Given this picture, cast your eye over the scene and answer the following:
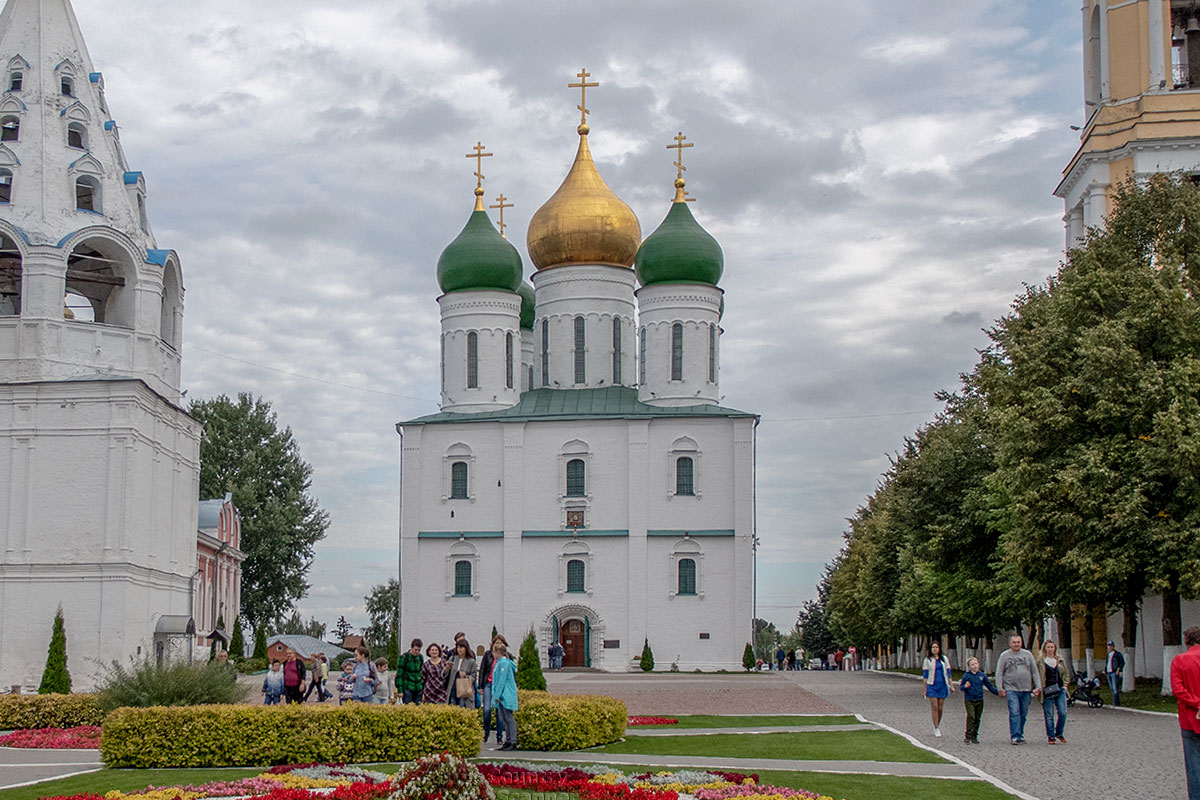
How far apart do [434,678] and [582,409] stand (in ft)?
112

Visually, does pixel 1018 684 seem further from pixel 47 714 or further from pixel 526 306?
pixel 526 306

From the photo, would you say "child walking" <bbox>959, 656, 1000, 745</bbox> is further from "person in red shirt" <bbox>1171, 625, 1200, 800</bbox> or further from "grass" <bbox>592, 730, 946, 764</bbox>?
"person in red shirt" <bbox>1171, 625, 1200, 800</bbox>

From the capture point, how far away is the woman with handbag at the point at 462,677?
1891 cm

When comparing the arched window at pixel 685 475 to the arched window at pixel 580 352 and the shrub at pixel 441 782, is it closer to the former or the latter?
the arched window at pixel 580 352

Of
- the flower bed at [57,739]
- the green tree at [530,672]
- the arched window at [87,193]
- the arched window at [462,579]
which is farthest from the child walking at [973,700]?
the arched window at [462,579]

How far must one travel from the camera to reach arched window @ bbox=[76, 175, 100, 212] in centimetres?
3303

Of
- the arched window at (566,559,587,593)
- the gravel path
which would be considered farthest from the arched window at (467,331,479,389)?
the gravel path

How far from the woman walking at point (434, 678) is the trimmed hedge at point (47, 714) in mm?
6311

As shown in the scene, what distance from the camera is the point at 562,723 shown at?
695 inches

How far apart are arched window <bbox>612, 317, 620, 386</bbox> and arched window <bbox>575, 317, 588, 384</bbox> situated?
3.72 feet

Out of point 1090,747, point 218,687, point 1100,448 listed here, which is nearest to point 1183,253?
point 1100,448

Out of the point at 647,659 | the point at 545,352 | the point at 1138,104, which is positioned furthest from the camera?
the point at 545,352

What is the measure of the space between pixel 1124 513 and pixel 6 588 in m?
23.0

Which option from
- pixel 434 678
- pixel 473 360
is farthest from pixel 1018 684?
pixel 473 360
